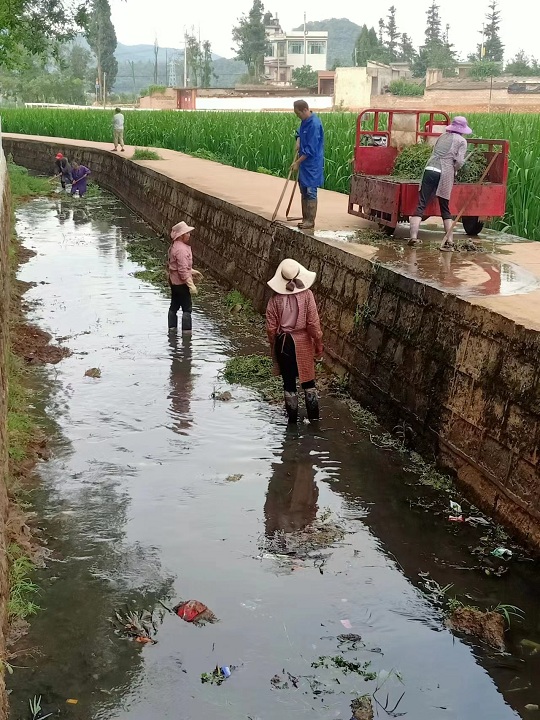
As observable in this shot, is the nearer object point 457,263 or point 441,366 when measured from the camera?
point 441,366

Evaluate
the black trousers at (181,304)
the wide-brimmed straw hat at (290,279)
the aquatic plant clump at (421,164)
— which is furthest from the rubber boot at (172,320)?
the wide-brimmed straw hat at (290,279)

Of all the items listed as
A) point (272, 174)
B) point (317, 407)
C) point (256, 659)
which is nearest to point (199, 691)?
point (256, 659)

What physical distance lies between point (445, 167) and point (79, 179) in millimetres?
18983

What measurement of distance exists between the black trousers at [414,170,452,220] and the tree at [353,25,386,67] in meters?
90.4

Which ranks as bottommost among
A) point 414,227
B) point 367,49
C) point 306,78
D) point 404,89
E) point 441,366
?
point 441,366

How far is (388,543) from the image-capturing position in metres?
6.05

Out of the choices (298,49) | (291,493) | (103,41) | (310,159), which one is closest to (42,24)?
(310,159)

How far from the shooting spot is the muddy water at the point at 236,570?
4461 mm

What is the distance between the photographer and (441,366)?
7191mm

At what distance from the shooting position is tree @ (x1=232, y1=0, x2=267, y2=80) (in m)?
95.3

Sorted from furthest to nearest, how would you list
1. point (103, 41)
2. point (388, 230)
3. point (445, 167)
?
point (103, 41), point (388, 230), point (445, 167)

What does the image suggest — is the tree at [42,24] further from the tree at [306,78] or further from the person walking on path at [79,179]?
the tree at [306,78]

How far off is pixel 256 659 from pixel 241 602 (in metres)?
0.57

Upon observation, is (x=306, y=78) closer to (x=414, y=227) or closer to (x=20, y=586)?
(x=414, y=227)
